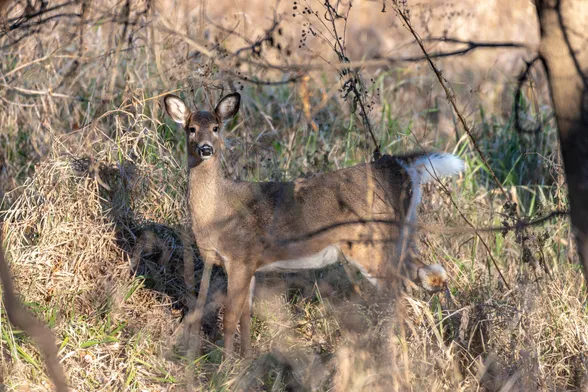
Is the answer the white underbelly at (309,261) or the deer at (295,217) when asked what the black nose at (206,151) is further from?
the white underbelly at (309,261)

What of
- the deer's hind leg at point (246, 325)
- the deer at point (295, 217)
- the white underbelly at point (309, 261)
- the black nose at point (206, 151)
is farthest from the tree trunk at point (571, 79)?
the deer's hind leg at point (246, 325)

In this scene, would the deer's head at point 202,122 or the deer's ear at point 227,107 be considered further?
the deer's ear at point 227,107

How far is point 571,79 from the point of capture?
3248 mm

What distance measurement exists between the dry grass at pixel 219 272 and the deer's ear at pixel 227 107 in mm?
459

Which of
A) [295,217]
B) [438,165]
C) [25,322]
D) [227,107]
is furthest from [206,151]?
[25,322]

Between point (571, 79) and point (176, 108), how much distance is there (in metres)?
2.98

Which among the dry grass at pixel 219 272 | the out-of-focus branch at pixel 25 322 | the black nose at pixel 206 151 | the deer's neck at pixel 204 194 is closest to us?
the out-of-focus branch at pixel 25 322

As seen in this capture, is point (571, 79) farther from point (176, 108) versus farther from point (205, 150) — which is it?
point (176, 108)

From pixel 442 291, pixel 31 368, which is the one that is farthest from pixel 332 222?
pixel 31 368

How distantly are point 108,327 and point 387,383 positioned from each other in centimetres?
189

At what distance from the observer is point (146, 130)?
20.5 ft

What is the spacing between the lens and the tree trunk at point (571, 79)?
3229mm

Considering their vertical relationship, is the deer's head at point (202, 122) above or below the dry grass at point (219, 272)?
above

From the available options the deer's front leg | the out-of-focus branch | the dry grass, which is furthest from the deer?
the out-of-focus branch
